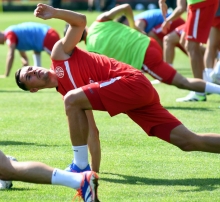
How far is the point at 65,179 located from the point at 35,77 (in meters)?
1.21

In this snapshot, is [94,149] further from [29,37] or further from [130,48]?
[29,37]

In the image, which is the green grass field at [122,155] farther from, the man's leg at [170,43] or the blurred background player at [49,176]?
the man's leg at [170,43]

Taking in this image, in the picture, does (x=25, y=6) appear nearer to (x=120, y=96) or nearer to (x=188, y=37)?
(x=188, y=37)

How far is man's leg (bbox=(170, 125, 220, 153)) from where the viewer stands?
5.95 m

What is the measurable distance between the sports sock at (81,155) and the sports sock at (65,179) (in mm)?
787

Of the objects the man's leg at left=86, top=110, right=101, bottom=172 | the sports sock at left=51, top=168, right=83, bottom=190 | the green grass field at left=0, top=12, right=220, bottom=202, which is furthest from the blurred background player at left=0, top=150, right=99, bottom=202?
the man's leg at left=86, top=110, right=101, bottom=172

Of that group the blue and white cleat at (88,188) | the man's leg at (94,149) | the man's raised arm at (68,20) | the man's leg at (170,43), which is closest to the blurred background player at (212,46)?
the man's leg at (170,43)

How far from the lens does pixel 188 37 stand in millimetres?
10445

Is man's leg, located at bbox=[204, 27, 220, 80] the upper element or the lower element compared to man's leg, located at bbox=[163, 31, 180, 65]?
upper

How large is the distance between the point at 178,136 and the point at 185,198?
69 centimetres

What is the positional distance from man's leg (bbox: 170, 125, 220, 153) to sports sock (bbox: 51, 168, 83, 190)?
126 cm

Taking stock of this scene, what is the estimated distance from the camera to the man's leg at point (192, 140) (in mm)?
5953

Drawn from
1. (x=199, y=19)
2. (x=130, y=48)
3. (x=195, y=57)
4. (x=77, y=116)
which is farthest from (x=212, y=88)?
(x=77, y=116)

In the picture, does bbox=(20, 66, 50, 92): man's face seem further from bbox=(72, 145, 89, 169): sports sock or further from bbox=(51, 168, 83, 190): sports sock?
bbox=(51, 168, 83, 190): sports sock
